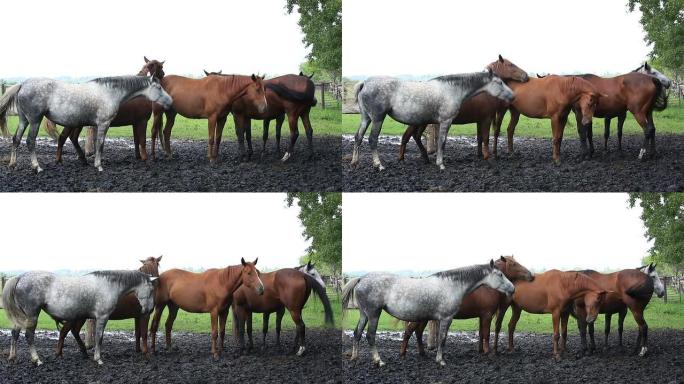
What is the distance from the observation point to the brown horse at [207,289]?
9328mm

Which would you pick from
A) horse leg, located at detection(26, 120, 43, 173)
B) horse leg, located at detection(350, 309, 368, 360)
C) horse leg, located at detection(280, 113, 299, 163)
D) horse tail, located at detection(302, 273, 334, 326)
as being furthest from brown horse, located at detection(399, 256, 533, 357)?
horse leg, located at detection(26, 120, 43, 173)

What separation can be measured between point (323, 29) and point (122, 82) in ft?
7.01

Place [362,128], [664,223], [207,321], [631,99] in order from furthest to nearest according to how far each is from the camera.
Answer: [207,321]
[664,223]
[631,99]
[362,128]

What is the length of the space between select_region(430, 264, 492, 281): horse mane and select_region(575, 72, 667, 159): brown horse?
1459mm

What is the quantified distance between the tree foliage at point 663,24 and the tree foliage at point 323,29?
271cm

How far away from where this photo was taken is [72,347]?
10.0 metres

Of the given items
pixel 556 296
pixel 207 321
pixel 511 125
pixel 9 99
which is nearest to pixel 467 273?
pixel 556 296

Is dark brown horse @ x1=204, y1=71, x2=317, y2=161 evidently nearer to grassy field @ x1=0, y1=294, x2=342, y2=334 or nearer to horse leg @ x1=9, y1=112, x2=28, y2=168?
grassy field @ x1=0, y1=294, x2=342, y2=334

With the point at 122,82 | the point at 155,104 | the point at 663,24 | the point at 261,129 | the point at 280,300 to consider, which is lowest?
the point at 280,300

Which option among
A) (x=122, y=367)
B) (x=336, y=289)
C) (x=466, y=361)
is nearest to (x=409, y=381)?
(x=466, y=361)

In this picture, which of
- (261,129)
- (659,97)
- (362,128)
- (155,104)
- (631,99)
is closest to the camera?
(362,128)

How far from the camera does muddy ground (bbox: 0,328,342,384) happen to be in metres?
9.31

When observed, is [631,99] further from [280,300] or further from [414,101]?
[280,300]

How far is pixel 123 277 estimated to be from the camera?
370 inches
